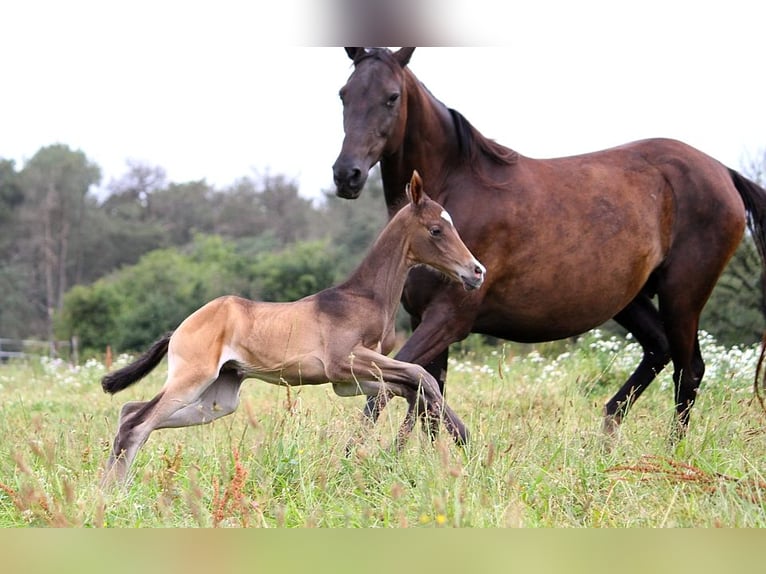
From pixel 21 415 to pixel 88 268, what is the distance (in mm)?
39364

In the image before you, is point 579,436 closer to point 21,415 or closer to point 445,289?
point 445,289

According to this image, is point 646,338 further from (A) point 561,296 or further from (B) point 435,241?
(B) point 435,241

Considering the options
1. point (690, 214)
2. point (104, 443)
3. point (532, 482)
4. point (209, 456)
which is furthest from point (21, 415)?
point (690, 214)

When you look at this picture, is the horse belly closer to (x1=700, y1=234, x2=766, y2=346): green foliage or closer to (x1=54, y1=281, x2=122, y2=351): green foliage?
(x1=700, y1=234, x2=766, y2=346): green foliage

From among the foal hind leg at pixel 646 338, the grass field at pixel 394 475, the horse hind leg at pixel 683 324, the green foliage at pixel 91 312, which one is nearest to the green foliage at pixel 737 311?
the foal hind leg at pixel 646 338

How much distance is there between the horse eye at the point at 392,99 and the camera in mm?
4984

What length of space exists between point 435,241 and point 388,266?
31 centimetres

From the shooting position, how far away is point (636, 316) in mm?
6668

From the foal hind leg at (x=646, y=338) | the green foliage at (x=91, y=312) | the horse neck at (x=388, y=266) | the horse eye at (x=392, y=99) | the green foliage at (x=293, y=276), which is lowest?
the green foliage at (x=91, y=312)

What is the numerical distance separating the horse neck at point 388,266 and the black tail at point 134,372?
109cm

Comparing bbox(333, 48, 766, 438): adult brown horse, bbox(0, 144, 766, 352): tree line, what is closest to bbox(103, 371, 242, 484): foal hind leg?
bbox(333, 48, 766, 438): adult brown horse

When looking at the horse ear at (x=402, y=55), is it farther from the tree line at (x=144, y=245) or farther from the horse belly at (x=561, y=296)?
the tree line at (x=144, y=245)

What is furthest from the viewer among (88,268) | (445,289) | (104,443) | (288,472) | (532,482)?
(88,268)

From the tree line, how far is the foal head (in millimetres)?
19299
